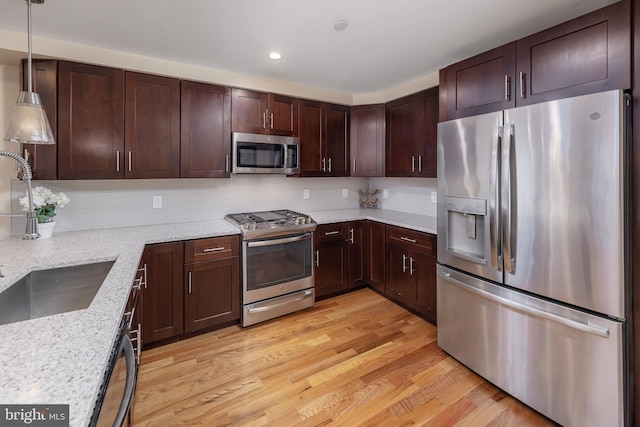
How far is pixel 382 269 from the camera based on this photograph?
11.1 feet

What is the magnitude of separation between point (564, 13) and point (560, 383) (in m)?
2.20

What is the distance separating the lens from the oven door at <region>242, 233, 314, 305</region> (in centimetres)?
276

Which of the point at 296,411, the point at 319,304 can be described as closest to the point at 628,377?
the point at 296,411

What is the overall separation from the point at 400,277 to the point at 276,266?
4.23 ft

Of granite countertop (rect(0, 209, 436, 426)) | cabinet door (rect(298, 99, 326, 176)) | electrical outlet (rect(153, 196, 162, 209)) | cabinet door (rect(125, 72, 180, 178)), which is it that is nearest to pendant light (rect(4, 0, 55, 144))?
granite countertop (rect(0, 209, 436, 426))

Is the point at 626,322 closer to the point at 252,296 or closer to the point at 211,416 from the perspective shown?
the point at 211,416

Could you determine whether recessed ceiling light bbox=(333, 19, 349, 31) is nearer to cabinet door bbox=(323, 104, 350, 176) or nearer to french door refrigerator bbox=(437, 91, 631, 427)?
french door refrigerator bbox=(437, 91, 631, 427)

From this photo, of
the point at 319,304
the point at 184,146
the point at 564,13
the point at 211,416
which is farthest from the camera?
the point at 319,304

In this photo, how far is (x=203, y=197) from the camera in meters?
3.14

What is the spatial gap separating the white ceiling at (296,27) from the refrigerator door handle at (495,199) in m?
0.78

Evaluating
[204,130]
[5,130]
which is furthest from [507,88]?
[5,130]

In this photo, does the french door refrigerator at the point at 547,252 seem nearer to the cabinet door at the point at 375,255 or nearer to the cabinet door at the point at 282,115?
the cabinet door at the point at 375,255

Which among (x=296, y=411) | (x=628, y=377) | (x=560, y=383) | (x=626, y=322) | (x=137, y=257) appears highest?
(x=137, y=257)

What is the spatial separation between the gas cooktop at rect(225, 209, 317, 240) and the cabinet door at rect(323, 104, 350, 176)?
2.64 feet
